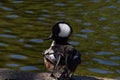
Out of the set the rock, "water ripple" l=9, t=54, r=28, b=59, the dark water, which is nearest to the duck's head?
the rock

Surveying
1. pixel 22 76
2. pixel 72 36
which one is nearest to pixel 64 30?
pixel 22 76

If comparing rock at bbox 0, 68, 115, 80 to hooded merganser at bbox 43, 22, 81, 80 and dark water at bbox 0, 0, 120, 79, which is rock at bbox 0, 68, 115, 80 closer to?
hooded merganser at bbox 43, 22, 81, 80

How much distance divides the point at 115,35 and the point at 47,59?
190 inches

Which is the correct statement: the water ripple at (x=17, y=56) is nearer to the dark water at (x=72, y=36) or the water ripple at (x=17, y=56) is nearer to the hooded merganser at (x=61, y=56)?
the dark water at (x=72, y=36)

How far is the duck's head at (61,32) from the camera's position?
302 inches

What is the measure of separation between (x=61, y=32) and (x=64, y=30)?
0.07m

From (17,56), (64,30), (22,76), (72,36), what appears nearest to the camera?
(64,30)

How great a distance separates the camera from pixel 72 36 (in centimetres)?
1205

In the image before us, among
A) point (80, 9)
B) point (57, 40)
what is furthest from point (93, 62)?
point (80, 9)

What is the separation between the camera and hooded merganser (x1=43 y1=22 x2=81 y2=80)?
7449 mm

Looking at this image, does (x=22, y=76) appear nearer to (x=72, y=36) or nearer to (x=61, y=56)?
(x=61, y=56)

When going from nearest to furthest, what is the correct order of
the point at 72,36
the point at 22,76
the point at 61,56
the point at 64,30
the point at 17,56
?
the point at 61,56 → the point at 64,30 → the point at 22,76 → the point at 17,56 → the point at 72,36

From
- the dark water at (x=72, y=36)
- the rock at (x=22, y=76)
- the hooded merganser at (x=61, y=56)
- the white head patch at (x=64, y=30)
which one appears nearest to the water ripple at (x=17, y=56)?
the dark water at (x=72, y=36)

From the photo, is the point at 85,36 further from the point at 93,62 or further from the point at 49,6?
the point at 49,6
